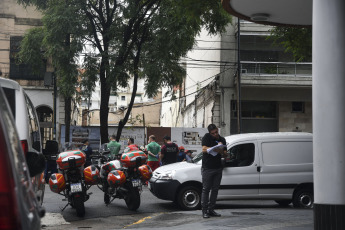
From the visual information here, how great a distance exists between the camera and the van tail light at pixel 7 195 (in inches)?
95.1

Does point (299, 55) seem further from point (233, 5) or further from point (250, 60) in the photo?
point (250, 60)

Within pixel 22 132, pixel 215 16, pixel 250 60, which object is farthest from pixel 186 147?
pixel 22 132

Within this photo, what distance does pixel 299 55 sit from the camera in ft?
50.4

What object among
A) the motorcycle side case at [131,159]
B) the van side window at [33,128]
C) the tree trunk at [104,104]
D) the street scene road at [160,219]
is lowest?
the street scene road at [160,219]

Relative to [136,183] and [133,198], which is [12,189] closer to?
[136,183]

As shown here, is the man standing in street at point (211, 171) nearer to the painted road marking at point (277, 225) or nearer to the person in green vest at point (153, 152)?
the painted road marking at point (277, 225)

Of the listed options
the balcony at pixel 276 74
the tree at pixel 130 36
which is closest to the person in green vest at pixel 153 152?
the tree at pixel 130 36

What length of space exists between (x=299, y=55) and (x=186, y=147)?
1323 centimetres

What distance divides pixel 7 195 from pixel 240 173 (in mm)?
10965

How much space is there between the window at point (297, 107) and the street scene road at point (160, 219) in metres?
17.7

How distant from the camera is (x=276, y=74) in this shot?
1166 inches

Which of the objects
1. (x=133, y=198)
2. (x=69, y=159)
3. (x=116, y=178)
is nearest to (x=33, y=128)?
(x=69, y=159)

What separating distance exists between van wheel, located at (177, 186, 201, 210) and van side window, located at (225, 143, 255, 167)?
95 cm

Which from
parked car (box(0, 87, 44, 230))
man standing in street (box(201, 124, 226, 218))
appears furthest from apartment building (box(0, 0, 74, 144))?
parked car (box(0, 87, 44, 230))
